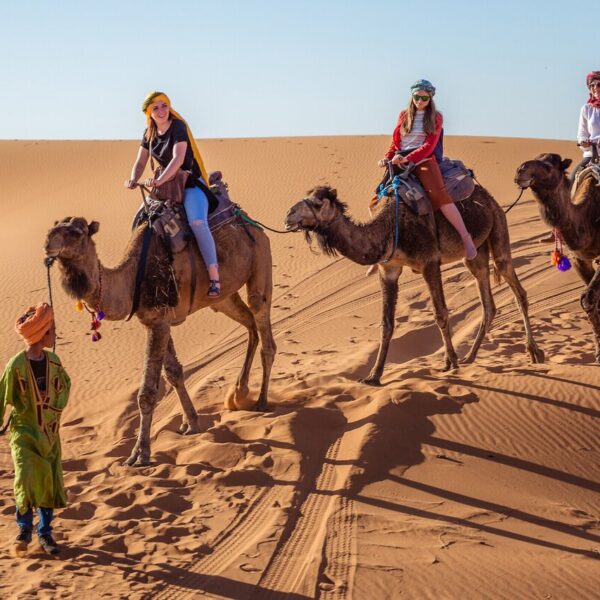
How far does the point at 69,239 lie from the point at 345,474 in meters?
2.91

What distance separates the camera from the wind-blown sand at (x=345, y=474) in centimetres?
661

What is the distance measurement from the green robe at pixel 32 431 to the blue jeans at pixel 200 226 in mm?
2579

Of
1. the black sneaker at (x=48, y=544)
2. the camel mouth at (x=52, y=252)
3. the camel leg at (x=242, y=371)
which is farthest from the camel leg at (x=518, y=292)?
the black sneaker at (x=48, y=544)

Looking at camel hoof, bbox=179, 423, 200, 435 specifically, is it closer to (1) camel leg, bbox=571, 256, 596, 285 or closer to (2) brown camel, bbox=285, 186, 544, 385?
(2) brown camel, bbox=285, 186, 544, 385

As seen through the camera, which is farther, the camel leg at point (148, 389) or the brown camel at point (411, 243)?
the brown camel at point (411, 243)

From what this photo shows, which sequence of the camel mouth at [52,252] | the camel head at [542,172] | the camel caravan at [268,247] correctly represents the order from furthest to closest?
1. the camel head at [542,172]
2. the camel caravan at [268,247]
3. the camel mouth at [52,252]

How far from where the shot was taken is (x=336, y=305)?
674 inches

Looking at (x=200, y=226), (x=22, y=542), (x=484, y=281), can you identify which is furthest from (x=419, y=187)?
(x=22, y=542)

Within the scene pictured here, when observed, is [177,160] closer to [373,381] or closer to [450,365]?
[373,381]

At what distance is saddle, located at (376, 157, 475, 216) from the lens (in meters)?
10.5

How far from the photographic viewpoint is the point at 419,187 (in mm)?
10578

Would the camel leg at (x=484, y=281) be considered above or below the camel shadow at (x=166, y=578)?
above

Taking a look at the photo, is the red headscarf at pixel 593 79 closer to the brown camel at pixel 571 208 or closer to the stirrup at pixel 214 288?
the brown camel at pixel 571 208

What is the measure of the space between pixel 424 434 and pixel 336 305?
830 centimetres
